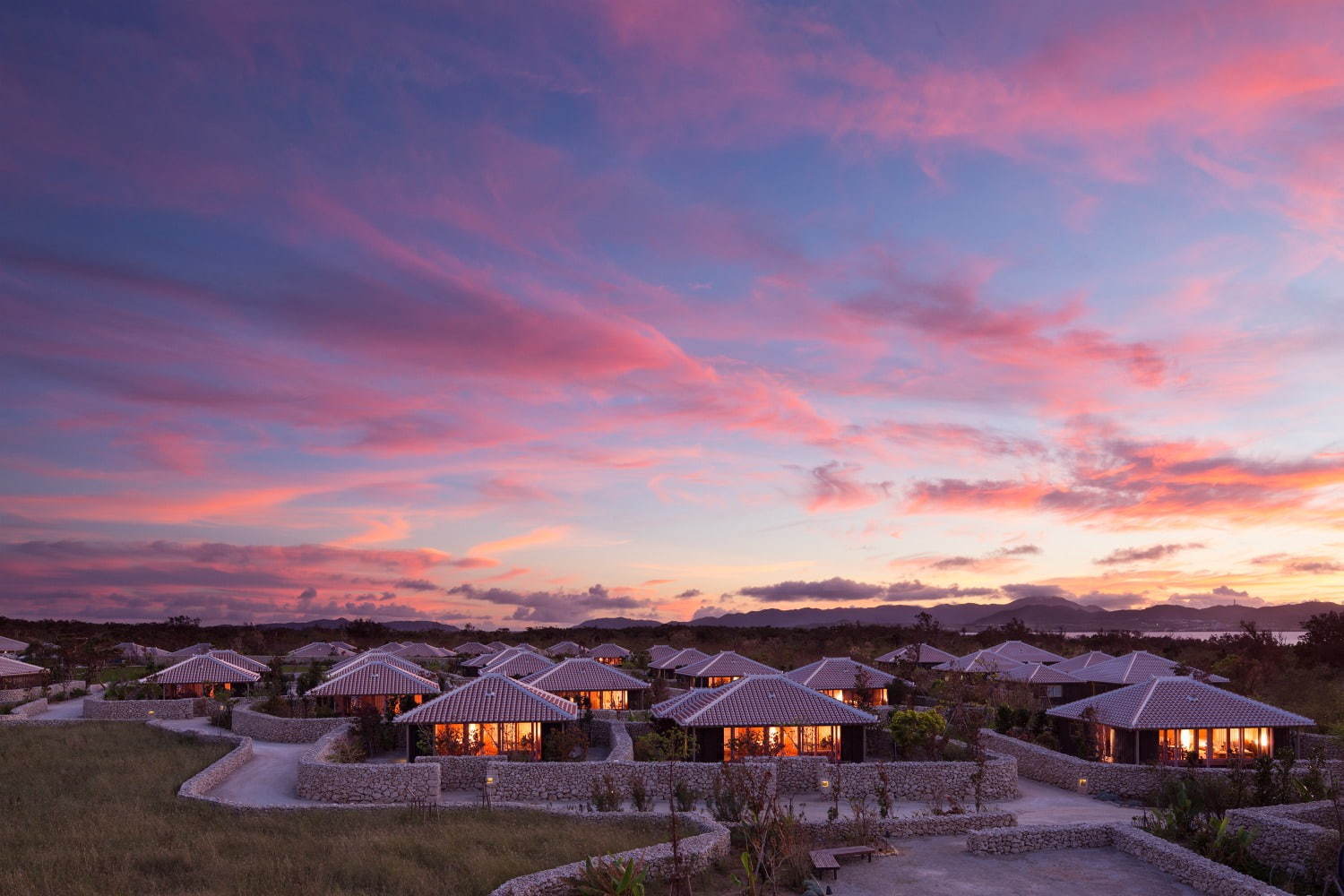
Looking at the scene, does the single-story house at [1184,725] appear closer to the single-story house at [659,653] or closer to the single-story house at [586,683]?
the single-story house at [586,683]

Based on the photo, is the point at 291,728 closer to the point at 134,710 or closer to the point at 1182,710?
the point at 134,710

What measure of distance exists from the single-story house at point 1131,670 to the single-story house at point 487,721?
2840cm

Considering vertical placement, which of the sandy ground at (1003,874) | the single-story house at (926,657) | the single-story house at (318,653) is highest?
the sandy ground at (1003,874)

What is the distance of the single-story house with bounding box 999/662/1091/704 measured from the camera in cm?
5534

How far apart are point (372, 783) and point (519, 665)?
28.6 metres

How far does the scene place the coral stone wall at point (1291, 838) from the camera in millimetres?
21688

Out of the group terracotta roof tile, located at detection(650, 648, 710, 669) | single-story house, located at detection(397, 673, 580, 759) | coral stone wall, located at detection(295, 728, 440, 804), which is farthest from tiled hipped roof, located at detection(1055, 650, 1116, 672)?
coral stone wall, located at detection(295, 728, 440, 804)

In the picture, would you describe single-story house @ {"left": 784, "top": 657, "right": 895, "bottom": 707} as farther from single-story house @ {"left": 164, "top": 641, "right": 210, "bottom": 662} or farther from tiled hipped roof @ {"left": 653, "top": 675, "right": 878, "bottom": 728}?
single-story house @ {"left": 164, "top": 641, "right": 210, "bottom": 662}

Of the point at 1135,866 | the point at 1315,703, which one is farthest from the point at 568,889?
the point at 1315,703

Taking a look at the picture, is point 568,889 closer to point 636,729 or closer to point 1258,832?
point 1258,832

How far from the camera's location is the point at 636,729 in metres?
42.7

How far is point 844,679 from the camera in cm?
5019

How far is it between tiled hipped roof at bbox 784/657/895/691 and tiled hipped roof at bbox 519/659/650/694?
8.45 metres

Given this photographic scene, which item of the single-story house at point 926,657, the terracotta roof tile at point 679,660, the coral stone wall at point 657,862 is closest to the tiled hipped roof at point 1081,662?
the single-story house at point 926,657
